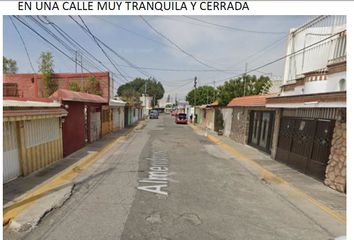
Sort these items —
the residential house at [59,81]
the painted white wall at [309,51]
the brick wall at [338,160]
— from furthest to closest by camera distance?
the residential house at [59,81] < the painted white wall at [309,51] < the brick wall at [338,160]

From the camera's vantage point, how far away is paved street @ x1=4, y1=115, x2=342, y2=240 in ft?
14.2

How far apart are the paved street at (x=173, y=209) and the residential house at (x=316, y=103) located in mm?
2052

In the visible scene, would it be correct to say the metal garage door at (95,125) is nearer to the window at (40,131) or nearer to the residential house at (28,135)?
the residential house at (28,135)

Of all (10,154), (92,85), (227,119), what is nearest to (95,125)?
(92,85)

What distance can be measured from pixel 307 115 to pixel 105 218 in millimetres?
7835

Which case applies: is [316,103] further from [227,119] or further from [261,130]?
[227,119]

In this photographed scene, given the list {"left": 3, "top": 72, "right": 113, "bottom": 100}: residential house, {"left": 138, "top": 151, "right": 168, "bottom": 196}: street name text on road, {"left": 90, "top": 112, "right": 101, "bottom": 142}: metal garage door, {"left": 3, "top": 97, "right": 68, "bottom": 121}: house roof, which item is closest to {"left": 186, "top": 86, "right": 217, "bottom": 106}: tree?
{"left": 3, "top": 72, "right": 113, "bottom": 100}: residential house

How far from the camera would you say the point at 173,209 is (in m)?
5.26

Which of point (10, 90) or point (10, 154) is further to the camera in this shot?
point (10, 90)

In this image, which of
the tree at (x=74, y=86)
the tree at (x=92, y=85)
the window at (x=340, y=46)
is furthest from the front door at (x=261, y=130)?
the tree at (x=74, y=86)

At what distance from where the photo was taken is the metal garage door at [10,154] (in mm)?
6465

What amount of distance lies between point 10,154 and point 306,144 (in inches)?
377

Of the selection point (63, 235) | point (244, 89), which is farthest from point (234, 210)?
point (244, 89)

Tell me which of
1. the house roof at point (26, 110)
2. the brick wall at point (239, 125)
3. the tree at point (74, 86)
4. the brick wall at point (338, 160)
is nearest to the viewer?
the house roof at point (26, 110)
